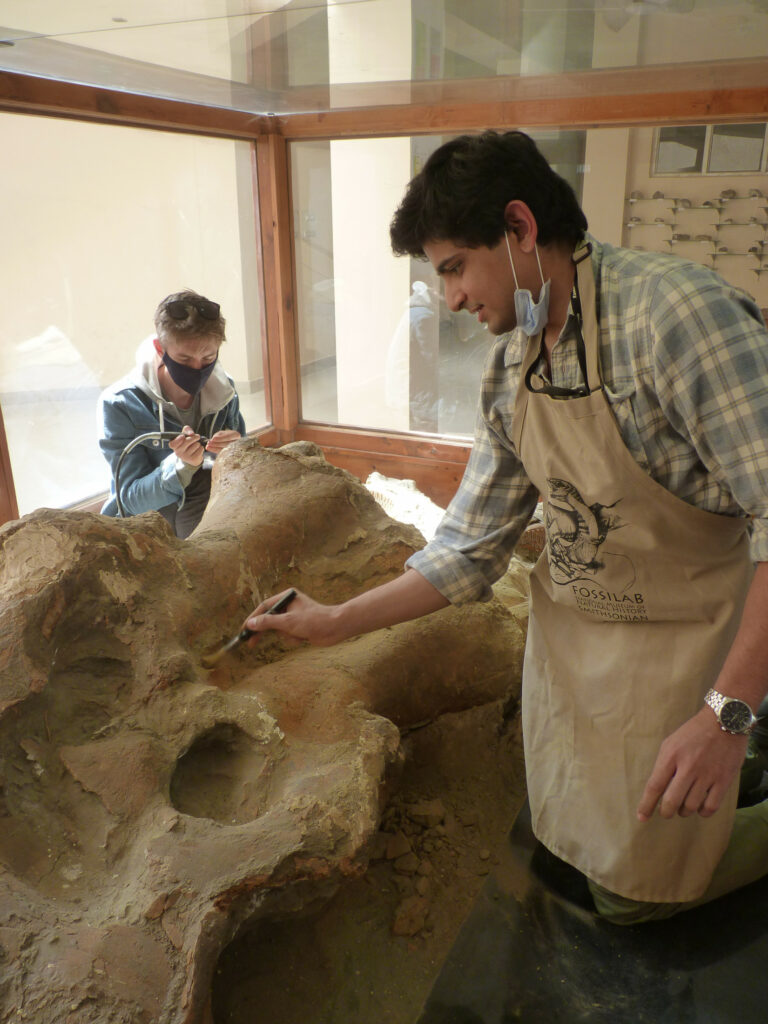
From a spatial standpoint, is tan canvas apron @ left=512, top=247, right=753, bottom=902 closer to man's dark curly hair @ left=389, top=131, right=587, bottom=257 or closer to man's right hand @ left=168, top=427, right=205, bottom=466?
man's dark curly hair @ left=389, top=131, right=587, bottom=257

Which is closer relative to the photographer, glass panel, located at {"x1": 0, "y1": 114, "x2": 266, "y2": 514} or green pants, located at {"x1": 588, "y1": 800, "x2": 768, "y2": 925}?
green pants, located at {"x1": 588, "y1": 800, "x2": 768, "y2": 925}

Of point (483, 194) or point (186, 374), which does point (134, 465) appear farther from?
point (483, 194)

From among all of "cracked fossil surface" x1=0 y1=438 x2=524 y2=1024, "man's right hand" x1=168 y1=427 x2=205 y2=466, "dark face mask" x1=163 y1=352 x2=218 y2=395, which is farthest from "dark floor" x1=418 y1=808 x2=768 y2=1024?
"dark face mask" x1=163 y1=352 x2=218 y2=395

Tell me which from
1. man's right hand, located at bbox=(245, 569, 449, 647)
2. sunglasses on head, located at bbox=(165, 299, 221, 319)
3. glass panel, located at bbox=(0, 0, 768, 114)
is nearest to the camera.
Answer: man's right hand, located at bbox=(245, 569, 449, 647)

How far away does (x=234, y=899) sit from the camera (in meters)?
1.31

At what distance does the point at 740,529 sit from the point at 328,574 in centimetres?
110

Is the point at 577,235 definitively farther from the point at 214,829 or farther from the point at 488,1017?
the point at 488,1017

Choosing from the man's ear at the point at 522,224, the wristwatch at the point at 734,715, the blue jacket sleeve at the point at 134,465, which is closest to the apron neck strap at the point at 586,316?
the man's ear at the point at 522,224

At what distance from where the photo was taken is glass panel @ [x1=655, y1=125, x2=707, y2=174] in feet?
10.9

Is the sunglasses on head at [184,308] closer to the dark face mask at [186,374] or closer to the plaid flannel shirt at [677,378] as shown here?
the dark face mask at [186,374]

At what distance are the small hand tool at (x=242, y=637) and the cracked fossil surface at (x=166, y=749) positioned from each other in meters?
0.03

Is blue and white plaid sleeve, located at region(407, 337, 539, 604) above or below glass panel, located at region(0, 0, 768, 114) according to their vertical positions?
below

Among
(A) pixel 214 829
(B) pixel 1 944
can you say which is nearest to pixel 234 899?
(A) pixel 214 829

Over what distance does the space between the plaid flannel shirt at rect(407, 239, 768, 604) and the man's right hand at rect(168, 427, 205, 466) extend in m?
1.17
